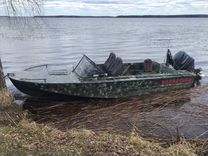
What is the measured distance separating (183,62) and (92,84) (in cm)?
454

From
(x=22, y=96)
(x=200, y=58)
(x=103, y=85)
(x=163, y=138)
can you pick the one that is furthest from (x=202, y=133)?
(x=200, y=58)

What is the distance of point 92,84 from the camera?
1072cm

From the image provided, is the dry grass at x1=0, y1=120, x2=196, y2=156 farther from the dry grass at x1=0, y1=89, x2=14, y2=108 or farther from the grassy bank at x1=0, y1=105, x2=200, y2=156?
the dry grass at x1=0, y1=89, x2=14, y2=108

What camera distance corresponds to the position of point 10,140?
580 centimetres

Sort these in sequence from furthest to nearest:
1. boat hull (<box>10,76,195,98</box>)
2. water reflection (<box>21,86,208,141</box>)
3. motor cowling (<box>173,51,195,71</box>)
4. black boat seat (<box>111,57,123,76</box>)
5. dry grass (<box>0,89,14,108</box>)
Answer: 1. motor cowling (<box>173,51,195,71</box>)
2. black boat seat (<box>111,57,123,76</box>)
3. boat hull (<box>10,76,195,98</box>)
4. dry grass (<box>0,89,14,108</box>)
5. water reflection (<box>21,86,208,141</box>)

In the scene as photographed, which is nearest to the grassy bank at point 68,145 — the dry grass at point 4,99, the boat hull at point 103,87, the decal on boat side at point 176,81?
the dry grass at point 4,99

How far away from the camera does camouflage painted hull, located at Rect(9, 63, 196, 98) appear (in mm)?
10484

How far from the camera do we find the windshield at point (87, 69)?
11203 millimetres

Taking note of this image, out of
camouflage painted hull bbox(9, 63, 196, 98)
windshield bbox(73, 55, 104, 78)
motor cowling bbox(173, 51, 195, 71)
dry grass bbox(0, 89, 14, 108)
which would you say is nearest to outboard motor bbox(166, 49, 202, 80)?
motor cowling bbox(173, 51, 195, 71)

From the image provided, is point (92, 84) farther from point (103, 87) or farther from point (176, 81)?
point (176, 81)

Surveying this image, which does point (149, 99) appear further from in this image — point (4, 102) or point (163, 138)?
point (4, 102)

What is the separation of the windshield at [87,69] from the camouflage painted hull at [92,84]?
10.8 inches

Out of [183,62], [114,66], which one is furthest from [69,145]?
[183,62]

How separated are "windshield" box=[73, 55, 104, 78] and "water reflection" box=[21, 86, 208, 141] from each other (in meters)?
0.93
